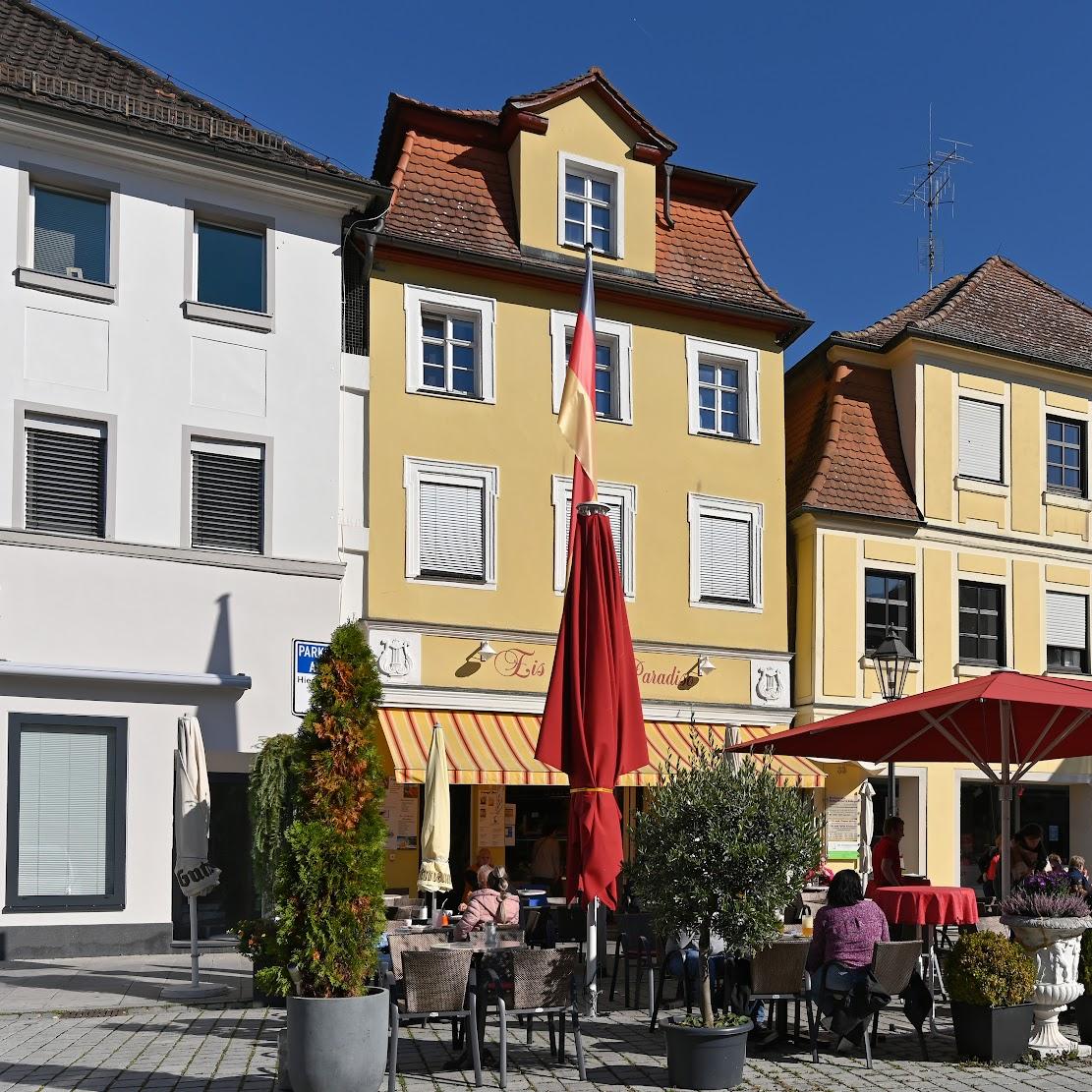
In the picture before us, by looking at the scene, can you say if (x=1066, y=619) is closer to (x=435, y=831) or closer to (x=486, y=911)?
(x=435, y=831)

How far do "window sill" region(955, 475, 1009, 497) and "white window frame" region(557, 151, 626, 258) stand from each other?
7.16 meters

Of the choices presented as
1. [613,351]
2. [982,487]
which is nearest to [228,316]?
[613,351]

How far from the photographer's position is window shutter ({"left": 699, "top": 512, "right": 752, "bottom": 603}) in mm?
22156

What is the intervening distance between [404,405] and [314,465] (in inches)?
70.1

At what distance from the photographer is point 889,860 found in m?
14.5

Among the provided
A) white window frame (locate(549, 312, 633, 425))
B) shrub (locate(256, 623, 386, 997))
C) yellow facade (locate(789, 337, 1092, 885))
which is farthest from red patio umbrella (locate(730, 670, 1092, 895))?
white window frame (locate(549, 312, 633, 425))

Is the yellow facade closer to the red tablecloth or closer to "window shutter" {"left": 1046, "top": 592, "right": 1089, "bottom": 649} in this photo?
"window shutter" {"left": 1046, "top": 592, "right": 1089, "bottom": 649}

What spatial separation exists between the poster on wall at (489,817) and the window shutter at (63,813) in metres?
5.66

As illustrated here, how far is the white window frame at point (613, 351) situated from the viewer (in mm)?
21344

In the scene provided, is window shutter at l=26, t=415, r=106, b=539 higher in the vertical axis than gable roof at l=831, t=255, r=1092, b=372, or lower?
lower

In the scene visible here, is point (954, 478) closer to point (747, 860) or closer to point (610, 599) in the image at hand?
point (610, 599)

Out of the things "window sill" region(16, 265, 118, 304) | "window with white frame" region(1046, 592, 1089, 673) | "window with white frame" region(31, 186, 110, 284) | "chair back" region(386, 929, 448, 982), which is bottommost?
"chair back" region(386, 929, 448, 982)

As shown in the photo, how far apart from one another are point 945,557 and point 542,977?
631 inches

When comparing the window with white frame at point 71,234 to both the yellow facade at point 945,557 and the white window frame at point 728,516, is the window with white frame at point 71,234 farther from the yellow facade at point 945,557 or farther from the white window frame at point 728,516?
the yellow facade at point 945,557
